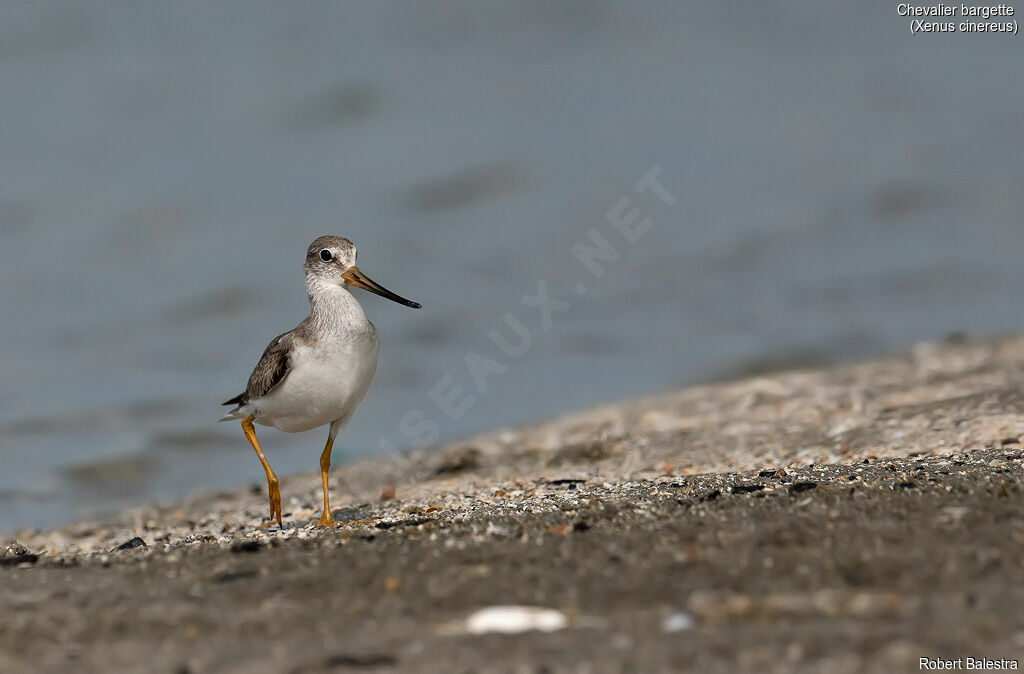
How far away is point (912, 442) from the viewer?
30.4 ft

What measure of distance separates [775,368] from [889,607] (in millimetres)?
Result: 14170

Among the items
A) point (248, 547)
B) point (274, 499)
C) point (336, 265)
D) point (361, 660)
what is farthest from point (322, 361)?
point (361, 660)

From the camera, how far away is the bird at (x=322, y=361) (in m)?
8.20

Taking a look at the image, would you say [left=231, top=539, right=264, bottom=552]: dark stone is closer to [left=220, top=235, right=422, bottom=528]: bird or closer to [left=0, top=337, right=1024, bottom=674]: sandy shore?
[left=0, top=337, right=1024, bottom=674]: sandy shore

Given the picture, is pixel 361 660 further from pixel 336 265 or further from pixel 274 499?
pixel 336 265

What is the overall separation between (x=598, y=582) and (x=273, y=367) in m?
3.77

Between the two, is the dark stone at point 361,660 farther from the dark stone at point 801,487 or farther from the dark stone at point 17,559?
the dark stone at point 801,487

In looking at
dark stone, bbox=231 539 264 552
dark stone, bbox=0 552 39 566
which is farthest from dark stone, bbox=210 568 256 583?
dark stone, bbox=0 552 39 566

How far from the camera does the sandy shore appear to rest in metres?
4.55

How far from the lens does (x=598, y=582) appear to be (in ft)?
17.4

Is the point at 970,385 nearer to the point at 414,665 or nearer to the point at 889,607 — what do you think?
the point at 889,607

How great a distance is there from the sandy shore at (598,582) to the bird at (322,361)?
0.79 meters

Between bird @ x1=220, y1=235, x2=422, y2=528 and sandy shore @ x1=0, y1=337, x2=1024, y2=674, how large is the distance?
0.79 m

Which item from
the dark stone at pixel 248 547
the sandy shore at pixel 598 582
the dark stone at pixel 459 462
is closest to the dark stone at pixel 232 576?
the sandy shore at pixel 598 582
